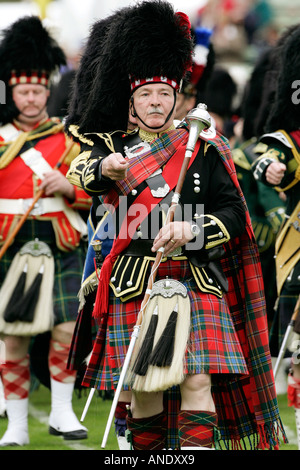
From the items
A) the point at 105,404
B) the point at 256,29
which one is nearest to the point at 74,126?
the point at 105,404

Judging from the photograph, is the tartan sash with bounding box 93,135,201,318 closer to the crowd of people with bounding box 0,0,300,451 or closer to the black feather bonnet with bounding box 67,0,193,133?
the crowd of people with bounding box 0,0,300,451

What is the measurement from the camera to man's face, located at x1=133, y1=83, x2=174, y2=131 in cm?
494

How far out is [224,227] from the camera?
4.82 metres

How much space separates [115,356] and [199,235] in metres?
0.62

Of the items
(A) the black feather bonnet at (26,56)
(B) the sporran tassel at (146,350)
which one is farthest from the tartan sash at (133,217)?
(A) the black feather bonnet at (26,56)

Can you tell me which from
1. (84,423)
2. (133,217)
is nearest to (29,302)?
(84,423)

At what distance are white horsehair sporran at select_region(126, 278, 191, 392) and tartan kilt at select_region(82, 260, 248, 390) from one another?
43mm

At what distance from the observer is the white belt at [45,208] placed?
6.95 metres

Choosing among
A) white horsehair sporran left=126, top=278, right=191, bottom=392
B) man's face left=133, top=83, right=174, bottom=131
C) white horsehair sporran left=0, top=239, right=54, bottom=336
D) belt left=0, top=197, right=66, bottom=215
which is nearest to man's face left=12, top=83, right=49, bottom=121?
belt left=0, top=197, right=66, bottom=215

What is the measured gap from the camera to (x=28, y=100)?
707cm

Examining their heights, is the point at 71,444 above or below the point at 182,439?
below

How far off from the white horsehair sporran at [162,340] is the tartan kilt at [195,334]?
0.04 metres

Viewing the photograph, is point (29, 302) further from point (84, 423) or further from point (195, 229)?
point (195, 229)

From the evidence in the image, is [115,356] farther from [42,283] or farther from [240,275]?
[42,283]
